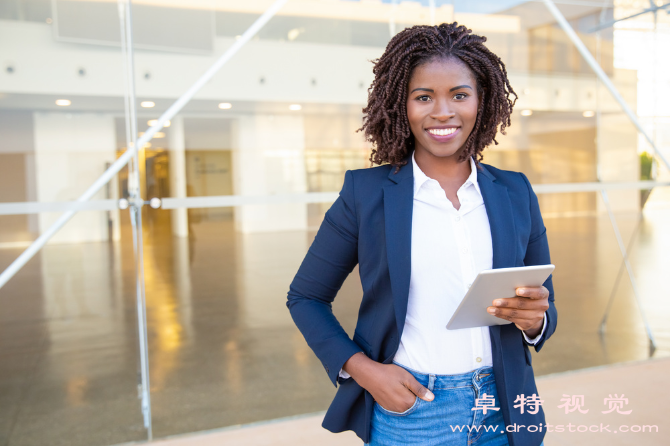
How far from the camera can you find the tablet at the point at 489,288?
3.23 ft

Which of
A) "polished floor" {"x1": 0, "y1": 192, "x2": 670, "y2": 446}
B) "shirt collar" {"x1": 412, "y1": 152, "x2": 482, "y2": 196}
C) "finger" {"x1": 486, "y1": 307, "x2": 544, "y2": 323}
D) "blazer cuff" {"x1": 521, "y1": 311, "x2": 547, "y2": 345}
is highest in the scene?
"shirt collar" {"x1": 412, "y1": 152, "x2": 482, "y2": 196}

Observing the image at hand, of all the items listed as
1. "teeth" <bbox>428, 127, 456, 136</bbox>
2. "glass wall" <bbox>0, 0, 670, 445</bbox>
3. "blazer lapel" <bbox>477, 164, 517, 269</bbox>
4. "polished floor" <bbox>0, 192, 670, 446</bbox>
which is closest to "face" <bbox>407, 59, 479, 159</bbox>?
"teeth" <bbox>428, 127, 456, 136</bbox>

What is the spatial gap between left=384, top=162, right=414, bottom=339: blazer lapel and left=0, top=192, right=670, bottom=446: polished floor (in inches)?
100

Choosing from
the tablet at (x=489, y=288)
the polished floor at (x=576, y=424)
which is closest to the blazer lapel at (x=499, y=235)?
the tablet at (x=489, y=288)

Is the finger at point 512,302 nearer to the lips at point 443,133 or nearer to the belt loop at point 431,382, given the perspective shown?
the belt loop at point 431,382

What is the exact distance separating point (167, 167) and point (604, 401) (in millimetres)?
3143

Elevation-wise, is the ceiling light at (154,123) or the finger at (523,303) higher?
the ceiling light at (154,123)

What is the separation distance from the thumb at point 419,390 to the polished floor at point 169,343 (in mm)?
2520

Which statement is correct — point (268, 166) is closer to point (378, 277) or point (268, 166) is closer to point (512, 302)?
point (378, 277)

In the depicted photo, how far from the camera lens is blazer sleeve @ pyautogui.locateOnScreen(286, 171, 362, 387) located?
1.19 meters

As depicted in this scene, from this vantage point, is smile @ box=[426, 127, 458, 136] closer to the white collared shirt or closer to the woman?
the woman

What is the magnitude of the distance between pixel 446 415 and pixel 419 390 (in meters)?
0.09

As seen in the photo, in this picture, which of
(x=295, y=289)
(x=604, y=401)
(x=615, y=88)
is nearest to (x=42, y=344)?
(x=295, y=289)

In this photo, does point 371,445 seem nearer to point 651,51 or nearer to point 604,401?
point 604,401
